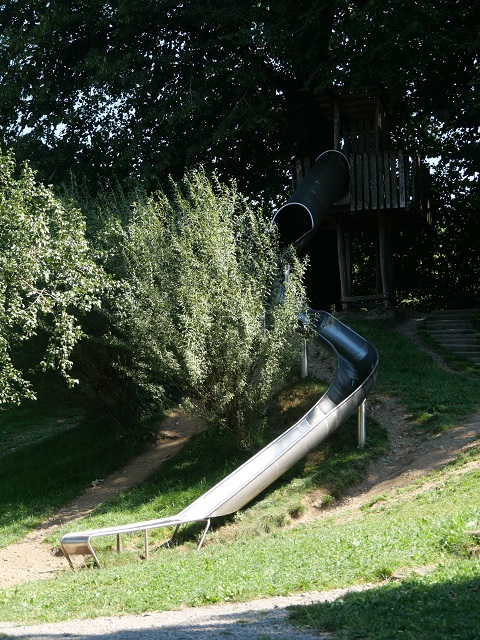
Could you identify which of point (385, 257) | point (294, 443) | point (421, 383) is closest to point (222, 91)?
point (385, 257)

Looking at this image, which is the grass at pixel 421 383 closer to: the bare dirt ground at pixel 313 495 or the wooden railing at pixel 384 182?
the bare dirt ground at pixel 313 495

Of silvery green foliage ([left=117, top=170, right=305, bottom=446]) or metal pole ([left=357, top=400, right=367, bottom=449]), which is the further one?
metal pole ([left=357, top=400, right=367, bottom=449])

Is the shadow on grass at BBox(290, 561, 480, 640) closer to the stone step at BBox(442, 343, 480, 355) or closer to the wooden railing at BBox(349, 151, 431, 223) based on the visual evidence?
the stone step at BBox(442, 343, 480, 355)

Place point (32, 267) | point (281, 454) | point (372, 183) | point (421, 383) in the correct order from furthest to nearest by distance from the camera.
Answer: point (372, 183) < point (421, 383) < point (281, 454) < point (32, 267)

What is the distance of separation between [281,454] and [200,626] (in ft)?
21.7

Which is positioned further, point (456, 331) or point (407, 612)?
point (456, 331)

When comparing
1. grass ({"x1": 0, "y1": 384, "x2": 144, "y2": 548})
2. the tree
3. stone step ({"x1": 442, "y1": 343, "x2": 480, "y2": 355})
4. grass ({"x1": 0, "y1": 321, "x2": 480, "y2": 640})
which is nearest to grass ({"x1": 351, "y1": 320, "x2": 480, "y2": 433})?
grass ({"x1": 0, "y1": 321, "x2": 480, "y2": 640})

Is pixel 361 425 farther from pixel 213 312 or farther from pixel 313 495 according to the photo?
pixel 213 312

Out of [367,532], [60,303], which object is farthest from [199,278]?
[367,532]

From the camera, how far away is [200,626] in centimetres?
688

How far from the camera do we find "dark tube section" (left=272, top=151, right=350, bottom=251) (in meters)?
20.4

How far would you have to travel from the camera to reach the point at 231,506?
1265 centimetres

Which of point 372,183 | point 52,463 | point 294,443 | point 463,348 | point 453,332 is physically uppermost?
point 372,183

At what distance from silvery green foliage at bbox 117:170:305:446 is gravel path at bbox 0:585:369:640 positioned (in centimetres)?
665
